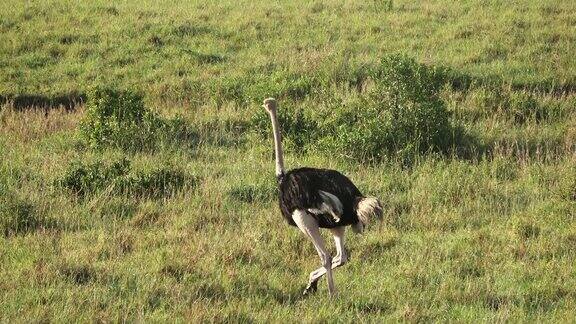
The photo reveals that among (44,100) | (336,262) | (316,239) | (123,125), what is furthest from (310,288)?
(44,100)

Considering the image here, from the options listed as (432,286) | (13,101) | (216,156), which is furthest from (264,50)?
(432,286)

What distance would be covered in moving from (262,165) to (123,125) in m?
1.82

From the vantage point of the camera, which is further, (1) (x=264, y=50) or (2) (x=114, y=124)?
(1) (x=264, y=50)

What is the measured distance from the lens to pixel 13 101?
13.4m

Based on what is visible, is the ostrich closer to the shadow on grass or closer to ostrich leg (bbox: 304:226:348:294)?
ostrich leg (bbox: 304:226:348:294)

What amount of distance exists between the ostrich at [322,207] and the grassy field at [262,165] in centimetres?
29

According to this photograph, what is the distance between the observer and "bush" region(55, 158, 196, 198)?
9.25m

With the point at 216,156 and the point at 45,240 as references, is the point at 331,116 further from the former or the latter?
the point at 45,240

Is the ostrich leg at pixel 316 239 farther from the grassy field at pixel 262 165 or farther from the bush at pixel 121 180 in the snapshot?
the bush at pixel 121 180

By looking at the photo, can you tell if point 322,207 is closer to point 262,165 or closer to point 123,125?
point 262,165

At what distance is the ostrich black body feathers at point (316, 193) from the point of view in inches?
265

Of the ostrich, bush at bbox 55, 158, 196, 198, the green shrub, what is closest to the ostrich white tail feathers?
the ostrich

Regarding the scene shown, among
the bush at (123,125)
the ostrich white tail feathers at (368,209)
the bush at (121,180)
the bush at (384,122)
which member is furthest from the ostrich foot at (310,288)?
the bush at (123,125)

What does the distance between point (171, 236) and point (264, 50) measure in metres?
7.75
